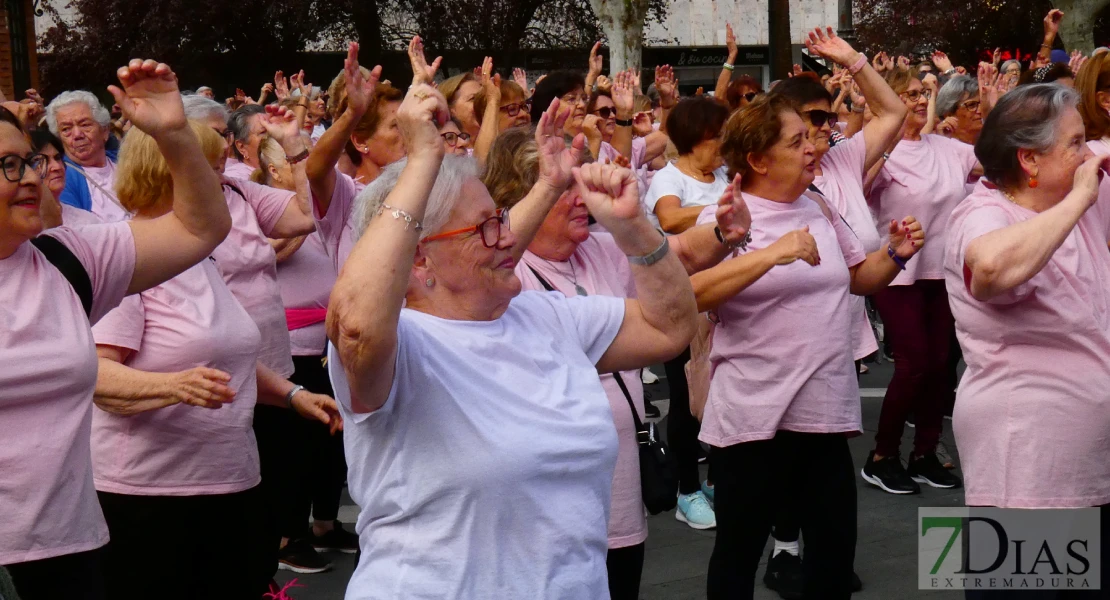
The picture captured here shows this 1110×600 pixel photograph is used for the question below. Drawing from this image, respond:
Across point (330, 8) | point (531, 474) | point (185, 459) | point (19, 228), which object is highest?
point (330, 8)

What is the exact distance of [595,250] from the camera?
161 inches

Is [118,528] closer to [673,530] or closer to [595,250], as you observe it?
[595,250]

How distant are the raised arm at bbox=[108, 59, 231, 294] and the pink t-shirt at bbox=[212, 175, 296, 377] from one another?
1.73 m


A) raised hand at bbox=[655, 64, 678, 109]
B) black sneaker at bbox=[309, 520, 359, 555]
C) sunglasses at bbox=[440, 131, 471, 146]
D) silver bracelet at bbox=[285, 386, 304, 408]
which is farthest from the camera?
raised hand at bbox=[655, 64, 678, 109]

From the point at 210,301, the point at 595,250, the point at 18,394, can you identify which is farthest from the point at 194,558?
the point at 595,250

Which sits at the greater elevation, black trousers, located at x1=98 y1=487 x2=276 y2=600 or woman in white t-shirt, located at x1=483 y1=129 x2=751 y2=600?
woman in white t-shirt, located at x1=483 y1=129 x2=751 y2=600

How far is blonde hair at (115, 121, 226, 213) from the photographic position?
4.11 m

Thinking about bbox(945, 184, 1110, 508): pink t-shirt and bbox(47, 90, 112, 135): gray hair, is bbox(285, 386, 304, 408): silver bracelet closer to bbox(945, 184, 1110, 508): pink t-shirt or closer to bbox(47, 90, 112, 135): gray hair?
bbox(945, 184, 1110, 508): pink t-shirt

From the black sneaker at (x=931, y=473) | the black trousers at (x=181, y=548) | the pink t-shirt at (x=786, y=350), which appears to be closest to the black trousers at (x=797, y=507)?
the pink t-shirt at (x=786, y=350)

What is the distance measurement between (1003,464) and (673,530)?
2695mm

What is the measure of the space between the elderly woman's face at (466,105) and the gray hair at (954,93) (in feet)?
10.8

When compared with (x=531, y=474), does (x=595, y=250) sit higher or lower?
higher

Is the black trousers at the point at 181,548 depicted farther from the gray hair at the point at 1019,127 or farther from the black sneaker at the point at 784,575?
the gray hair at the point at 1019,127

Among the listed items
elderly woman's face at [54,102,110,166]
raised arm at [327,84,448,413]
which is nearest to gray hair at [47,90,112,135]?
elderly woman's face at [54,102,110,166]
